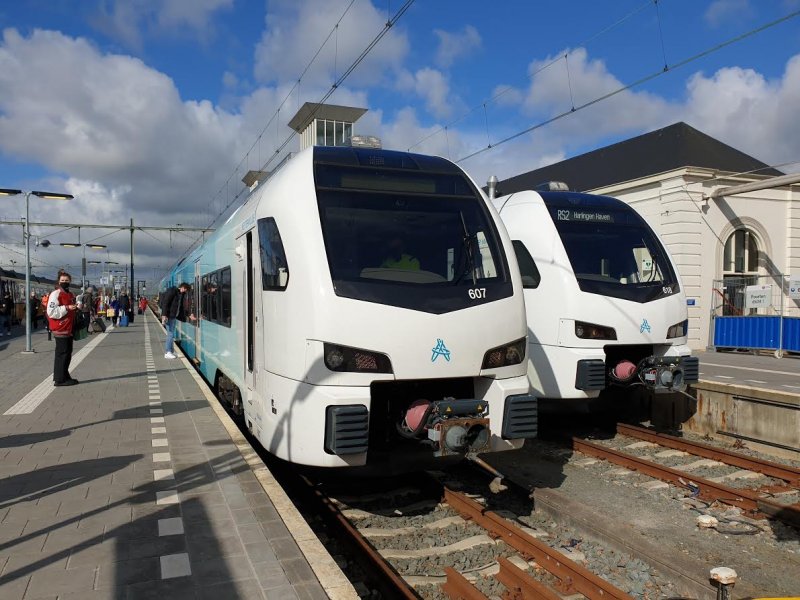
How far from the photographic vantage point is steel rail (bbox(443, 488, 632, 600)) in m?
4.32

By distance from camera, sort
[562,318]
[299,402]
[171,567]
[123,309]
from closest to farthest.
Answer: [171,567], [299,402], [562,318], [123,309]

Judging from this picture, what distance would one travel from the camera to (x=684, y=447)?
8297mm

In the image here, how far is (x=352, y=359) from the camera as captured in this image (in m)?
4.76

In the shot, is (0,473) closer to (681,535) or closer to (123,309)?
(681,535)

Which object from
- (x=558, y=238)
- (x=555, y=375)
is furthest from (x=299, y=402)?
(x=558, y=238)

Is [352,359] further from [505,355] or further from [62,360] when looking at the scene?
[62,360]

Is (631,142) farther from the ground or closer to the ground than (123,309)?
farther from the ground

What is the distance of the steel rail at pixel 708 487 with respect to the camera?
5.91m

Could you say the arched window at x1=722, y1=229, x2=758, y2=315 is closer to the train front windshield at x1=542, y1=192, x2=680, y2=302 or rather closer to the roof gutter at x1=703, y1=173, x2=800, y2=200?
the roof gutter at x1=703, y1=173, x2=800, y2=200

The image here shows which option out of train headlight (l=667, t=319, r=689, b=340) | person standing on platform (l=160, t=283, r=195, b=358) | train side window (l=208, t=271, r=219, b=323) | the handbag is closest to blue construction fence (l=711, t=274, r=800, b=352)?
train headlight (l=667, t=319, r=689, b=340)

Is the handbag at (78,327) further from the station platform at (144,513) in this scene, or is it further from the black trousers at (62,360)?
the station platform at (144,513)

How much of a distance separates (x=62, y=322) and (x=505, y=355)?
8.38 metres

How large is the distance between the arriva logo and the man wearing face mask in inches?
318

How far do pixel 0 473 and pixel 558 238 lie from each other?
6.42 meters
